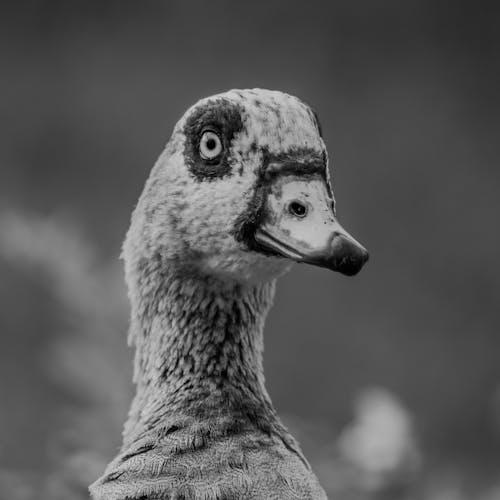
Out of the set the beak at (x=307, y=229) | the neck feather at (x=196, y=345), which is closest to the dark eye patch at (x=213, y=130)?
the beak at (x=307, y=229)

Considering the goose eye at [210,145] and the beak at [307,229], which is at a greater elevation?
the goose eye at [210,145]

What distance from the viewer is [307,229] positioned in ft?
9.34

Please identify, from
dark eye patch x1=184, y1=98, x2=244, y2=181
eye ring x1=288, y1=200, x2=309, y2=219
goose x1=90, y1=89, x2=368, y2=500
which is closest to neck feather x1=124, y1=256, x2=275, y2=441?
goose x1=90, y1=89, x2=368, y2=500

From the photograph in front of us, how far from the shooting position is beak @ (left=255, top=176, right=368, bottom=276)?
8.94 ft

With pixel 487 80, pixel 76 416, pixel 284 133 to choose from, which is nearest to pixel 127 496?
pixel 284 133

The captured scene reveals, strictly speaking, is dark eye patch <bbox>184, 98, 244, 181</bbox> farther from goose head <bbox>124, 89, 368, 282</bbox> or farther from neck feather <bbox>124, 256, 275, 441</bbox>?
neck feather <bbox>124, 256, 275, 441</bbox>

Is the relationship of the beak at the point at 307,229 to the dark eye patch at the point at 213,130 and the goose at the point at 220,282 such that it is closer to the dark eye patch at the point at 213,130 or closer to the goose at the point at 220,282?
the goose at the point at 220,282

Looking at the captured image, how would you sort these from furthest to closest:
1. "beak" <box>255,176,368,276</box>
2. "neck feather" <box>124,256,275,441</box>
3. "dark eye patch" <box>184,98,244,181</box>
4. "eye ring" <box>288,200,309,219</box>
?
"neck feather" <box>124,256,275,441</box>, "dark eye patch" <box>184,98,244,181</box>, "eye ring" <box>288,200,309,219</box>, "beak" <box>255,176,368,276</box>

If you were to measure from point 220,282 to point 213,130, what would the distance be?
49 cm

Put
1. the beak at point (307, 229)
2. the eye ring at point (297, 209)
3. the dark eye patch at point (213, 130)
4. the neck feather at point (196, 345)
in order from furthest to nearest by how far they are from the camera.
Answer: the neck feather at point (196, 345) → the dark eye patch at point (213, 130) → the eye ring at point (297, 209) → the beak at point (307, 229)

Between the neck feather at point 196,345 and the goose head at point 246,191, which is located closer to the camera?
the goose head at point 246,191

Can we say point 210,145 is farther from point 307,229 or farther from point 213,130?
point 307,229

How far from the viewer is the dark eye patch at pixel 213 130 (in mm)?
3088

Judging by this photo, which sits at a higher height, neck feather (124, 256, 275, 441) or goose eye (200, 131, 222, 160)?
goose eye (200, 131, 222, 160)
